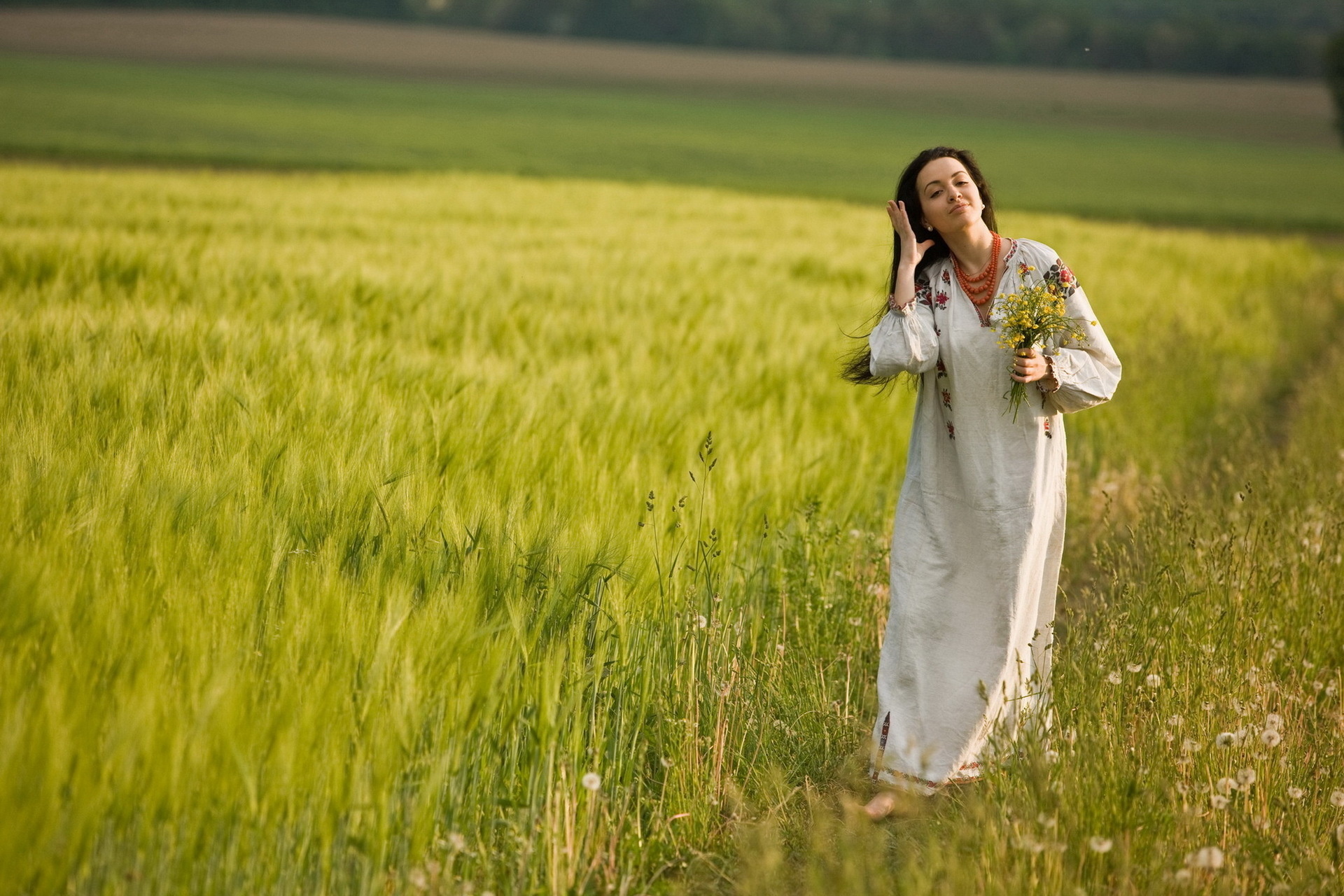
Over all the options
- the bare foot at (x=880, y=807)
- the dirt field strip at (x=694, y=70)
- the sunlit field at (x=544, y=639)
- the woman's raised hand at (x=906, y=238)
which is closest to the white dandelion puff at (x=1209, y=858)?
the sunlit field at (x=544, y=639)

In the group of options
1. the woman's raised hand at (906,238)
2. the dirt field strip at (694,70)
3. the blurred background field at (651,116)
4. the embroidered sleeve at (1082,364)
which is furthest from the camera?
the dirt field strip at (694,70)

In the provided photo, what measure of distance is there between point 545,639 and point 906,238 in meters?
1.35

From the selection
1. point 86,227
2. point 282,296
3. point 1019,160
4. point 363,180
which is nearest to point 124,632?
point 282,296

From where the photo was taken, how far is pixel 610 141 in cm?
5141

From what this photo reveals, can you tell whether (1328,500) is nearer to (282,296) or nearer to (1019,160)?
(282,296)

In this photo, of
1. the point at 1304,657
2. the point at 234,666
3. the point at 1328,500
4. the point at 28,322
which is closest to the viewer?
the point at 234,666

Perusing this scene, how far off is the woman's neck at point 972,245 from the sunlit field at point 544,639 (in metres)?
0.83

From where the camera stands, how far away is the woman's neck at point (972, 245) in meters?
2.74

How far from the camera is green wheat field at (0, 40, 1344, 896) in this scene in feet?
5.78

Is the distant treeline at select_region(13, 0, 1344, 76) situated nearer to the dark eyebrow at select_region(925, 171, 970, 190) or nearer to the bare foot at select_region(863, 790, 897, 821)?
the dark eyebrow at select_region(925, 171, 970, 190)

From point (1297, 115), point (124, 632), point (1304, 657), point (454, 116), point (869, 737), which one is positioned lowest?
point (869, 737)

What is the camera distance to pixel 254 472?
270 cm

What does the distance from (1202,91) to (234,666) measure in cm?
10595

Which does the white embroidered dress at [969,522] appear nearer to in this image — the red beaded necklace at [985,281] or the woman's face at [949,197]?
the red beaded necklace at [985,281]
